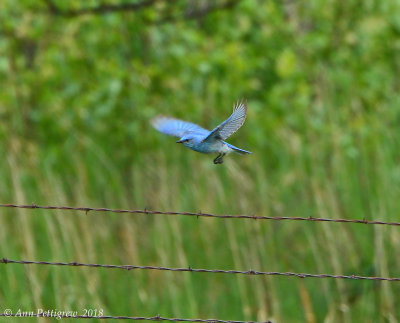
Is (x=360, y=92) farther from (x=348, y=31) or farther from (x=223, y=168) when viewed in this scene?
(x=223, y=168)

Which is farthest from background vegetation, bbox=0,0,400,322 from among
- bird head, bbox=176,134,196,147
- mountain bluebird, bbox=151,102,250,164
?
bird head, bbox=176,134,196,147

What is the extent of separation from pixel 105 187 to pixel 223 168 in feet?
3.30

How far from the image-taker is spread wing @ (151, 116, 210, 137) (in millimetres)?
5385

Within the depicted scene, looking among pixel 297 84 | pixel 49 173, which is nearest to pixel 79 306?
pixel 49 173

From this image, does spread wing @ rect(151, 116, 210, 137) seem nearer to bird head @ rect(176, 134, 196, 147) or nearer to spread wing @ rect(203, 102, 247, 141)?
bird head @ rect(176, 134, 196, 147)

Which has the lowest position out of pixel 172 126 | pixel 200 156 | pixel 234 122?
pixel 234 122

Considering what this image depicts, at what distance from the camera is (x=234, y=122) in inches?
176

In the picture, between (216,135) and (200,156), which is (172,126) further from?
(200,156)

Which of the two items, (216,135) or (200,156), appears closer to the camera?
(216,135)

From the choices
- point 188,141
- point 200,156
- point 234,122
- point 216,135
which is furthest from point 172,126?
point 200,156

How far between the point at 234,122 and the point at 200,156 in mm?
3865

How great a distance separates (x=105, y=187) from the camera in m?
7.90

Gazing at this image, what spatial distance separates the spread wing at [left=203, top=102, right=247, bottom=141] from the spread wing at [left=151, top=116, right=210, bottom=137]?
76 centimetres

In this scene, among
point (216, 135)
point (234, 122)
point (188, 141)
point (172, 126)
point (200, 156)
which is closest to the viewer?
point (234, 122)
